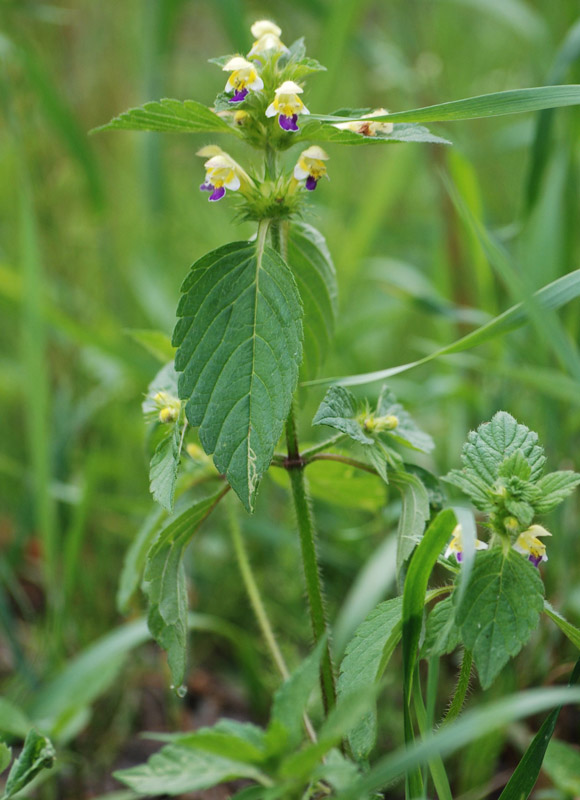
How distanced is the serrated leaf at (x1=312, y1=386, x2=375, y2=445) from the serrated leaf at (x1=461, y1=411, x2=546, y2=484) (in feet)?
0.30

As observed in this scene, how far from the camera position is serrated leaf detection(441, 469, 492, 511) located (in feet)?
2.13

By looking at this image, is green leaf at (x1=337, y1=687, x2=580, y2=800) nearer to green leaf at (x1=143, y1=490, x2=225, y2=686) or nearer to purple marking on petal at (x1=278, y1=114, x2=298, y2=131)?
green leaf at (x1=143, y1=490, x2=225, y2=686)

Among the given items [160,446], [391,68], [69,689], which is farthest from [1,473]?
[391,68]

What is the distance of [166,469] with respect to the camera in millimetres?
665

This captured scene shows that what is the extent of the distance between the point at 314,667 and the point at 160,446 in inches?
10.0

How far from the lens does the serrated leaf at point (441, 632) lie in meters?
0.61

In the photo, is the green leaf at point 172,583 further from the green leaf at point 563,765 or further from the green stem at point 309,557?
the green leaf at point 563,765

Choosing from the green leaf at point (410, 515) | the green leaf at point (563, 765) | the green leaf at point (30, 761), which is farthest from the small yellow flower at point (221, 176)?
the green leaf at point (563, 765)

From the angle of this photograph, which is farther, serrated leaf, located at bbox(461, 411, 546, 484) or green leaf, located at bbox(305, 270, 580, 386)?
green leaf, located at bbox(305, 270, 580, 386)

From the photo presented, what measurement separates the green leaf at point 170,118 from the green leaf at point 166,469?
0.90 feet

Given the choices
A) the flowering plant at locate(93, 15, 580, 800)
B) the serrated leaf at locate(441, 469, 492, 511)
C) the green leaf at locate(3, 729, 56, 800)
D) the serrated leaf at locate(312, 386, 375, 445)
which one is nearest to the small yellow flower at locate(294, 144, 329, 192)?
the flowering plant at locate(93, 15, 580, 800)

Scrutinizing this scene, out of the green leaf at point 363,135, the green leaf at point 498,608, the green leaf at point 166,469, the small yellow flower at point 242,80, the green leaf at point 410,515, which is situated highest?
the small yellow flower at point 242,80

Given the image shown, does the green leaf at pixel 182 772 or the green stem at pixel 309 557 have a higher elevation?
the green stem at pixel 309 557

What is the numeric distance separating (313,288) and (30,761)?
528 millimetres
